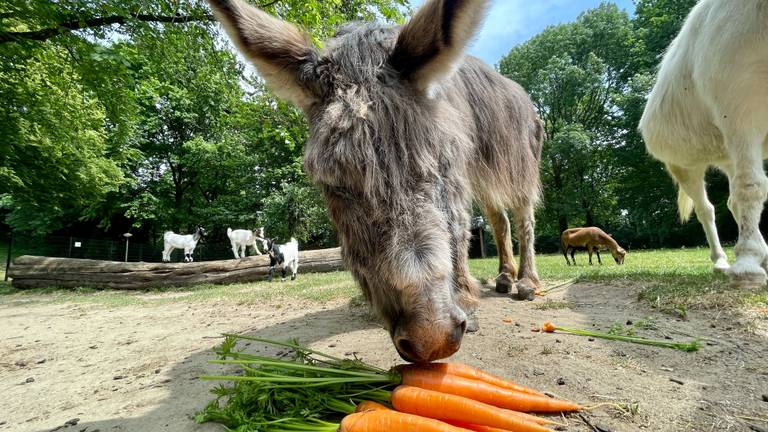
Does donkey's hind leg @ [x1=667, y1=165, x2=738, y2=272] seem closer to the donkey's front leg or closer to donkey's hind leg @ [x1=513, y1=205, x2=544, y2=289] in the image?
donkey's hind leg @ [x1=513, y1=205, x2=544, y2=289]

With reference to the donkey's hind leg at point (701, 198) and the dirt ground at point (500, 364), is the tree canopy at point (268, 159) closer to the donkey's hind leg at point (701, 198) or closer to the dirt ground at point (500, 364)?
the dirt ground at point (500, 364)

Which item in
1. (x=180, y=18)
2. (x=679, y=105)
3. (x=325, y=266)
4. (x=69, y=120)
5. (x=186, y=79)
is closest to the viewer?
(x=679, y=105)

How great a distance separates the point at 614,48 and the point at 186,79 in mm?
32615

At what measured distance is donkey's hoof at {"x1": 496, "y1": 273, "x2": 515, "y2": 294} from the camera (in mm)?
4850

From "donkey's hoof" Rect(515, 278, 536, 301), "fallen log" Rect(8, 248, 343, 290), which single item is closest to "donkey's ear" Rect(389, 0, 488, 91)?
"donkey's hoof" Rect(515, 278, 536, 301)

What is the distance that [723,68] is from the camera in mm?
3289

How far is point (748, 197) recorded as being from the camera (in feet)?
11.1

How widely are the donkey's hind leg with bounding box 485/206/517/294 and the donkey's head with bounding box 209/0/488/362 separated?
304cm

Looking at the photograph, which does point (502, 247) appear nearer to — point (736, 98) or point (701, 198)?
point (736, 98)

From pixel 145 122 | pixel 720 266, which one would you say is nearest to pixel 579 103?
pixel 720 266

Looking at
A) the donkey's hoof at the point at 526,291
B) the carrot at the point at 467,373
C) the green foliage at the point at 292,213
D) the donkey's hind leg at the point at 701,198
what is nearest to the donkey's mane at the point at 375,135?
the carrot at the point at 467,373

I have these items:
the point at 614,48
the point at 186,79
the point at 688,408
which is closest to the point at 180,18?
the point at 186,79

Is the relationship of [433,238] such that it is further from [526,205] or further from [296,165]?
[296,165]

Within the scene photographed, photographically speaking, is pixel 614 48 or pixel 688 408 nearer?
pixel 688 408
